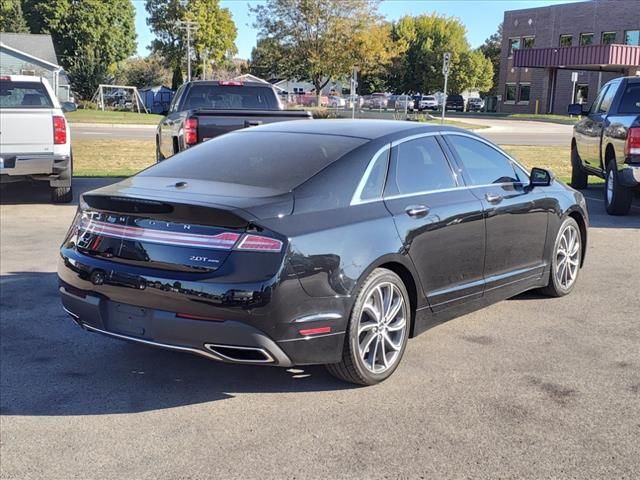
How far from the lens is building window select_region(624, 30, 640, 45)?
167 feet

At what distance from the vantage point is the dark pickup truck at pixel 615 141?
34.4 feet

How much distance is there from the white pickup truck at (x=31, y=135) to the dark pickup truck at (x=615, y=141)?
8.25 meters

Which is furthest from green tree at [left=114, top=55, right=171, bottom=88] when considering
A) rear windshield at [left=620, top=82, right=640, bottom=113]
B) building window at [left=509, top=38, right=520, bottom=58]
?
rear windshield at [left=620, top=82, right=640, bottom=113]

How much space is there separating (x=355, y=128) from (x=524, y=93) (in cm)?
6224

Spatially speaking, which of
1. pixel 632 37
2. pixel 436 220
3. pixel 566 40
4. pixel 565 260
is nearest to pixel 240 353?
pixel 436 220

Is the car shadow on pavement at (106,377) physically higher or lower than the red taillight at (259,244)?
lower

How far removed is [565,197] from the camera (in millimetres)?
6598

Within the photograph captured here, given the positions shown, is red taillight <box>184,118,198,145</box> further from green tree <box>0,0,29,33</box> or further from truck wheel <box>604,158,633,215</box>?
green tree <box>0,0,29,33</box>

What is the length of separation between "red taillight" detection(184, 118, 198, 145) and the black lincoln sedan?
4249 millimetres

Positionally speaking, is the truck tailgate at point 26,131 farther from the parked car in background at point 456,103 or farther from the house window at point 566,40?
the parked car in background at point 456,103

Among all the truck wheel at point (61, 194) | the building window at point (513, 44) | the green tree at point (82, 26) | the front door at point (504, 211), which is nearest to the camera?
the front door at point (504, 211)

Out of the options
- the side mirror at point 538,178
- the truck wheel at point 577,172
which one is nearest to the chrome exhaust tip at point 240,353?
the side mirror at point 538,178

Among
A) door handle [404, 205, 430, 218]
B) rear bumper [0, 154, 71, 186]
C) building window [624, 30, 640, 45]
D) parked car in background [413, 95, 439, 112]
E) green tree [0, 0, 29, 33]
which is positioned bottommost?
rear bumper [0, 154, 71, 186]

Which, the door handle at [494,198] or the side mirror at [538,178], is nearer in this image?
the door handle at [494,198]
